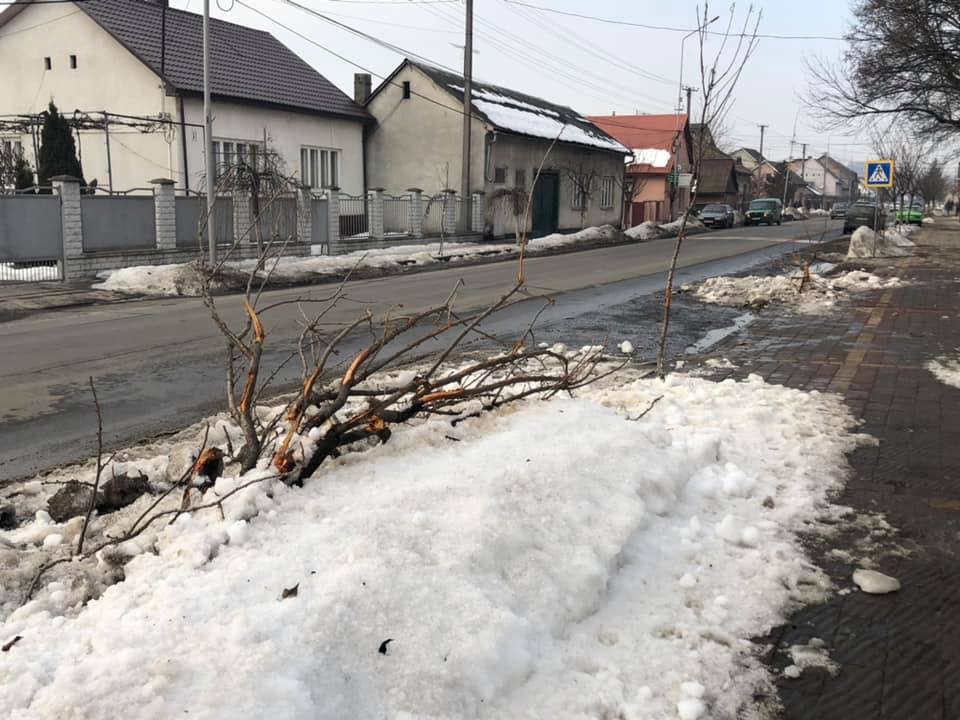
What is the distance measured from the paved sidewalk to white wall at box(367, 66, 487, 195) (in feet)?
77.5

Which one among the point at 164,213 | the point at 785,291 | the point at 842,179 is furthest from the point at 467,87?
the point at 842,179

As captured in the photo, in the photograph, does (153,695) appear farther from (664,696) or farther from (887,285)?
(887,285)

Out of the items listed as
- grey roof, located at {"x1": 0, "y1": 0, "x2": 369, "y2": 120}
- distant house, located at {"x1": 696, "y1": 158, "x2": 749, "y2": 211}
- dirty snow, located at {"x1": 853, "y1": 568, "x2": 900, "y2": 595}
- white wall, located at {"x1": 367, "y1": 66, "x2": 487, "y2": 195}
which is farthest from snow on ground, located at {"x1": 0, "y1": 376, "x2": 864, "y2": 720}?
distant house, located at {"x1": 696, "y1": 158, "x2": 749, "y2": 211}

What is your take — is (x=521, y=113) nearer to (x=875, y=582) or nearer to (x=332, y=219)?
(x=332, y=219)

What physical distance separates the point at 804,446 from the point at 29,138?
26.6 meters

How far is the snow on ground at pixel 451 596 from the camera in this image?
2490 millimetres

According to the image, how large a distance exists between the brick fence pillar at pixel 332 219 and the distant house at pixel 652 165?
26.3 m

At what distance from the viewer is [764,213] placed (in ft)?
181

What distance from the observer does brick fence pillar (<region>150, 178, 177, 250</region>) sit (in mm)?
19156

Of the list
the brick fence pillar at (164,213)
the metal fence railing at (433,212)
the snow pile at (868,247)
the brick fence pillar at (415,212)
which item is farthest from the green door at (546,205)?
the brick fence pillar at (164,213)

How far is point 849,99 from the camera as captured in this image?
2408cm

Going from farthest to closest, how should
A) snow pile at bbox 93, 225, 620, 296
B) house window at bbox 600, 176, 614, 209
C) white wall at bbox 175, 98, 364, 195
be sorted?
house window at bbox 600, 176, 614, 209 < white wall at bbox 175, 98, 364, 195 < snow pile at bbox 93, 225, 620, 296

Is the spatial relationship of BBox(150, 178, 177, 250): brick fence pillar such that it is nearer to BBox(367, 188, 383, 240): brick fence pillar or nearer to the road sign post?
BBox(367, 188, 383, 240): brick fence pillar

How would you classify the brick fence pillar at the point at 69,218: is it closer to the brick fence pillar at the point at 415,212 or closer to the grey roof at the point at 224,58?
the grey roof at the point at 224,58
